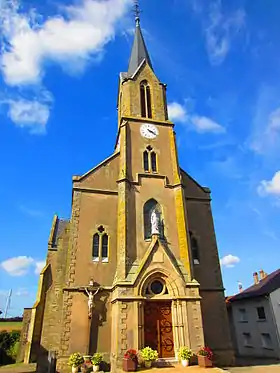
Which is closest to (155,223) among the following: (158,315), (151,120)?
(158,315)

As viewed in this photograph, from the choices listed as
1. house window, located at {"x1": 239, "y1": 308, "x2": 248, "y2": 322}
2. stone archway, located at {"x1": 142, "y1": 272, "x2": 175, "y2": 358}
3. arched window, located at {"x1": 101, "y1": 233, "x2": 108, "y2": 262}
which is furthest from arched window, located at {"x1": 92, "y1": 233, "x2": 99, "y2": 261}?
house window, located at {"x1": 239, "y1": 308, "x2": 248, "y2": 322}

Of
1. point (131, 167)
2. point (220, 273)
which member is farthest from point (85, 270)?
point (220, 273)

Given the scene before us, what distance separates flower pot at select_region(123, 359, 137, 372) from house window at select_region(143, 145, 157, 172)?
12.5m

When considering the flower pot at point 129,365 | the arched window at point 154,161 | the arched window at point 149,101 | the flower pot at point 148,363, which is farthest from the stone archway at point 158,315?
the arched window at point 149,101

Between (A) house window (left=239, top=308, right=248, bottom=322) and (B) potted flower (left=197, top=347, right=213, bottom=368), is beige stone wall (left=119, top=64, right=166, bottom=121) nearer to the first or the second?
(B) potted flower (left=197, top=347, right=213, bottom=368)

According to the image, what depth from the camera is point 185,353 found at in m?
14.2

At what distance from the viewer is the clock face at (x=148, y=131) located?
22.6 metres

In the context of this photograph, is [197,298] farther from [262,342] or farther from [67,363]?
[262,342]

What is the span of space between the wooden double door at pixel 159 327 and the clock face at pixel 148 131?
12.7m

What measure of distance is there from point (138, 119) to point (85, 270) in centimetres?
1262

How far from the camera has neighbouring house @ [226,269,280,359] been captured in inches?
909

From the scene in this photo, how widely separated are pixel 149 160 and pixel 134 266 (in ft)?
27.7

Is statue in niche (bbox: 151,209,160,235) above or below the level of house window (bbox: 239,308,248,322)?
above

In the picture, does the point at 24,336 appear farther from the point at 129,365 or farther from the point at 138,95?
the point at 138,95
